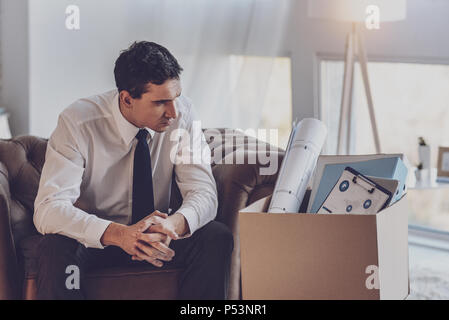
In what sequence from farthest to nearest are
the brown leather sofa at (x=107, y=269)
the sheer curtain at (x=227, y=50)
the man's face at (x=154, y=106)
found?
the sheer curtain at (x=227, y=50), the man's face at (x=154, y=106), the brown leather sofa at (x=107, y=269)

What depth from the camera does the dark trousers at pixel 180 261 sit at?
56.6 inches

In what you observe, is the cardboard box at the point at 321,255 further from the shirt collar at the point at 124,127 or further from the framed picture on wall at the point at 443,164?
the framed picture on wall at the point at 443,164

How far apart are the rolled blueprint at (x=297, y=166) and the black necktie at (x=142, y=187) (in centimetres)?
57

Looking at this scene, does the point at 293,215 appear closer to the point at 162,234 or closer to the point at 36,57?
the point at 162,234

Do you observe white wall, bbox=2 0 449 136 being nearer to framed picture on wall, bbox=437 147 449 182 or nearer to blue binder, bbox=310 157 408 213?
framed picture on wall, bbox=437 147 449 182

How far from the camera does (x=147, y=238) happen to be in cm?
144

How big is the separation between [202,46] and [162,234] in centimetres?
223

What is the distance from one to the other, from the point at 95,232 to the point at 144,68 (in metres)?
0.49

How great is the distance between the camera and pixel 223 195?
71.1 inches

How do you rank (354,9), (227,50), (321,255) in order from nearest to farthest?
(321,255) → (354,9) → (227,50)

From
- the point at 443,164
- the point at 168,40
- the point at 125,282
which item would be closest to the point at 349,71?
the point at 443,164

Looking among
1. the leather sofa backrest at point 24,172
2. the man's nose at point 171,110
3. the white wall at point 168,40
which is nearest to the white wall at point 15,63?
the white wall at point 168,40

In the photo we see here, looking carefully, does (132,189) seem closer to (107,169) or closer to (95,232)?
(107,169)
